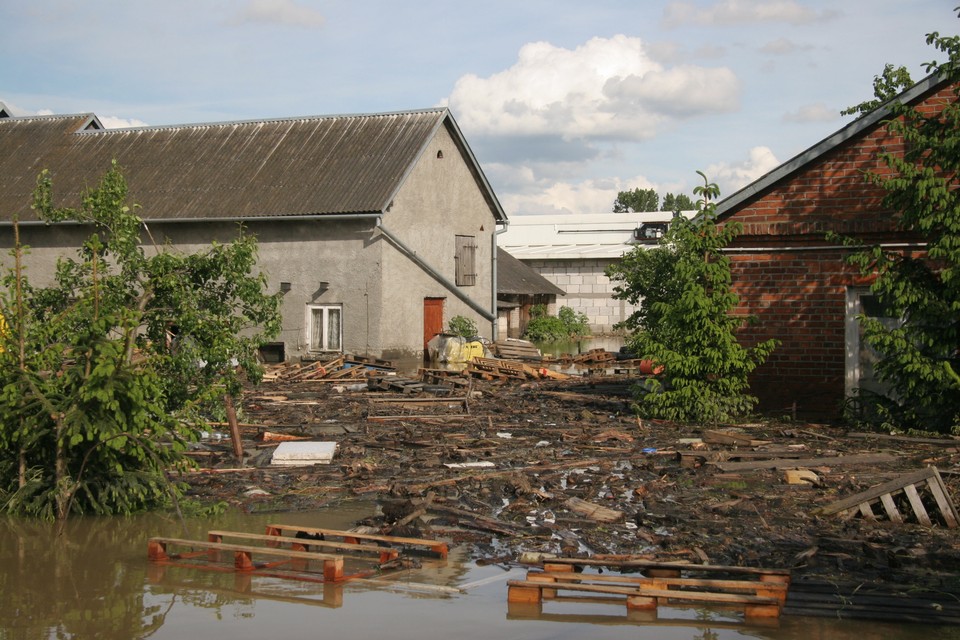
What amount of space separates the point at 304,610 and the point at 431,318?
22592 millimetres

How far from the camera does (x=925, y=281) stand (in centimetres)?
1391

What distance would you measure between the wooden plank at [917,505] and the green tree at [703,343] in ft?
20.2

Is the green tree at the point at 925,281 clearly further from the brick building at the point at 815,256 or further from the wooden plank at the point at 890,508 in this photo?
the wooden plank at the point at 890,508

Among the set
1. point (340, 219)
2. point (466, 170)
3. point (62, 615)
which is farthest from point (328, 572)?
point (466, 170)

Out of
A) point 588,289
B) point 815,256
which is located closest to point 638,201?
point 588,289

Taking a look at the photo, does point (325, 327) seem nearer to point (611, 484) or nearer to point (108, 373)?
point (611, 484)

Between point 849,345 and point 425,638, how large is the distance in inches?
437

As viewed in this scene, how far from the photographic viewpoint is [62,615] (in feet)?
23.8

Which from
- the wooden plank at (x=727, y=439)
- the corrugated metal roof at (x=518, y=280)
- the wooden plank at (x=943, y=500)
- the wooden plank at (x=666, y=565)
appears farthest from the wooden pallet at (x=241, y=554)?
the corrugated metal roof at (x=518, y=280)

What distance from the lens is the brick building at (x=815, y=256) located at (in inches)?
613

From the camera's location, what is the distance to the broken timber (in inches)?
366

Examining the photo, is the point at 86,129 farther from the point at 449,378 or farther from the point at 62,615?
the point at 62,615

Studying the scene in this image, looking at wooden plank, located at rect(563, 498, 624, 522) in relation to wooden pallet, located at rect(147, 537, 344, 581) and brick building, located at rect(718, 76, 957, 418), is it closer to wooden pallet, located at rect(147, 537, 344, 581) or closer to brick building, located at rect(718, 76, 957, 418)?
wooden pallet, located at rect(147, 537, 344, 581)

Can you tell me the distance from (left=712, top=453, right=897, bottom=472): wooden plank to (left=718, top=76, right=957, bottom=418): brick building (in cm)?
372
